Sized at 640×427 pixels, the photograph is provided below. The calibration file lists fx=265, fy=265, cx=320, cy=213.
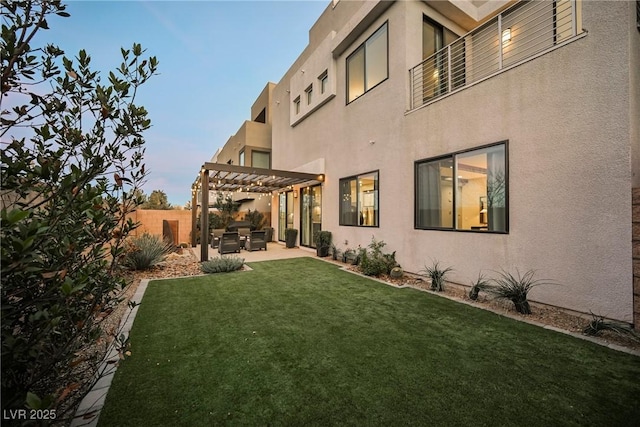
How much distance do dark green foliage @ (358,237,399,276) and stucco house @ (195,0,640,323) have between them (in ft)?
0.94

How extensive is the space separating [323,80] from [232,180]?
574 cm

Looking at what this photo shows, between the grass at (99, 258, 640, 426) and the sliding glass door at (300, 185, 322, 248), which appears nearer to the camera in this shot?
the grass at (99, 258, 640, 426)

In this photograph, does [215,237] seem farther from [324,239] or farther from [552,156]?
[552,156]

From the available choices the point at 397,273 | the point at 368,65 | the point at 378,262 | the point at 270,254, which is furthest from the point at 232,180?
the point at 397,273

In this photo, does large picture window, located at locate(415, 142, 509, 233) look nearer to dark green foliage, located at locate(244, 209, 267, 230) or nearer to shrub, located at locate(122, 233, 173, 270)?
shrub, located at locate(122, 233, 173, 270)

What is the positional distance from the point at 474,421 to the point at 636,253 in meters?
3.29

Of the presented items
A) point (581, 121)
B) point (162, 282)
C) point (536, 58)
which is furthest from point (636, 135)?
point (162, 282)

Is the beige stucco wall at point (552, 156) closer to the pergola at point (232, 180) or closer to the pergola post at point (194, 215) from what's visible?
the pergola at point (232, 180)

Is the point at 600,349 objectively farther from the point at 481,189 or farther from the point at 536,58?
the point at 536,58

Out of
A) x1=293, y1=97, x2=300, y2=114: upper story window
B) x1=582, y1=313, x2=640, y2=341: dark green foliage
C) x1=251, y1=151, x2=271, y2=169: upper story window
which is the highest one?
x1=293, y1=97, x2=300, y2=114: upper story window

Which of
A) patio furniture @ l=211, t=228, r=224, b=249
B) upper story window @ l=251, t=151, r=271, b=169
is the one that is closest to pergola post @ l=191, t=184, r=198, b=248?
patio furniture @ l=211, t=228, r=224, b=249

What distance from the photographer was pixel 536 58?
4570mm

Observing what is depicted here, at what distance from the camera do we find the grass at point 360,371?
211 centimetres

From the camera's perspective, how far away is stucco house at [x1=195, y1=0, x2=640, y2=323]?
3.78 metres
